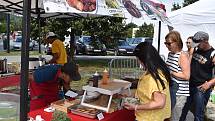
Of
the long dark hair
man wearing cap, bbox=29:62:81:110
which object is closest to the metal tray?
the long dark hair

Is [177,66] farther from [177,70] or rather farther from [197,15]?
[197,15]

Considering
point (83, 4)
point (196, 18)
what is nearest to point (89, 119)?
point (83, 4)

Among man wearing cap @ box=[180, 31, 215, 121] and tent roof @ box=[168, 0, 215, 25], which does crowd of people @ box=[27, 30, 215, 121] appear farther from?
tent roof @ box=[168, 0, 215, 25]

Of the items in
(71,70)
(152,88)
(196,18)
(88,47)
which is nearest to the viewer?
(152,88)

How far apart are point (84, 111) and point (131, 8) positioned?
5.59 feet

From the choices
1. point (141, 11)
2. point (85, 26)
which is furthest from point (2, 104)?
point (85, 26)

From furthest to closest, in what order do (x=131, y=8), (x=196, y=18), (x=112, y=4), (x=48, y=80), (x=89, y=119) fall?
(x=196, y=18) → (x=48, y=80) → (x=131, y=8) → (x=112, y=4) → (x=89, y=119)

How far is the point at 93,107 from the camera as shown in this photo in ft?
11.9

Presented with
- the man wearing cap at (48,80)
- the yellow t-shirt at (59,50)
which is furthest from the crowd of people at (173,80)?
the yellow t-shirt at (59,50)

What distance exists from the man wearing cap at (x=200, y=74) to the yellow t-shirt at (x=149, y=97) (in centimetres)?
204

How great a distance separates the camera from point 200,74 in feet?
16.8

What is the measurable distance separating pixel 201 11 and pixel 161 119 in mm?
7289

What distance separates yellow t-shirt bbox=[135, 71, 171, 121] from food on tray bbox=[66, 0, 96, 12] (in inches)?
34.4

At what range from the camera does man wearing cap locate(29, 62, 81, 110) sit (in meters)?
4.73
